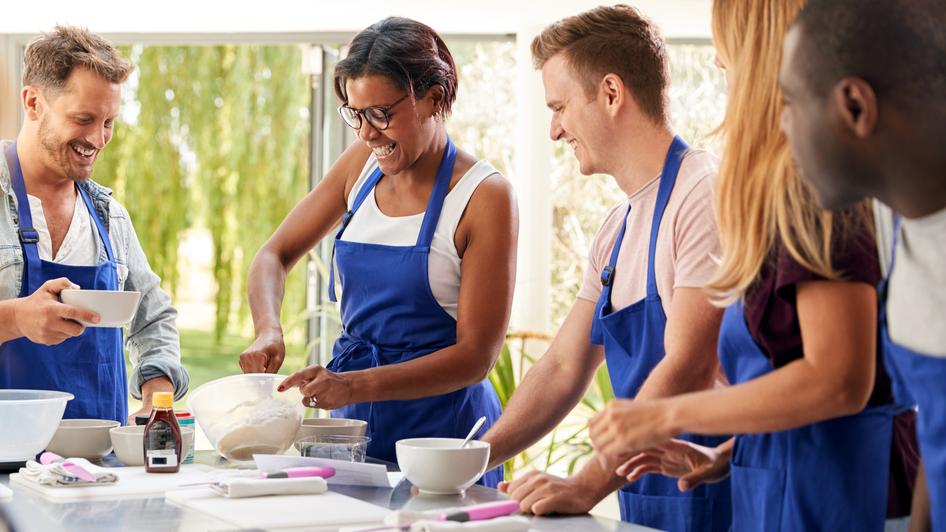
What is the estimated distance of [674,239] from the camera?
1.88 meters

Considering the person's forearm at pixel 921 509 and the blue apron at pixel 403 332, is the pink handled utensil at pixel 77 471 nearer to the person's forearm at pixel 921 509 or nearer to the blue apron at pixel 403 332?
the blue apron at pixel 403 332

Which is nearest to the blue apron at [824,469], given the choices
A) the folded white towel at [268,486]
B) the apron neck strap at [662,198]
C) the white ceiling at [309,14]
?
the apron neck strap at [662,198]

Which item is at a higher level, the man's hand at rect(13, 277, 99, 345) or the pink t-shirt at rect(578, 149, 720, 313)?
the pink t-shirt at rect(578, 149, 720, 313)

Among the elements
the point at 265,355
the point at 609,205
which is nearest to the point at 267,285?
the point at 265,355

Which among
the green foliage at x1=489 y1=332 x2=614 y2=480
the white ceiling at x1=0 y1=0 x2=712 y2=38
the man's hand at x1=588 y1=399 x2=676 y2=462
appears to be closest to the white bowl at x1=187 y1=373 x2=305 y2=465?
the man's hand at x1=588 y1=399 x2=676 y2=462

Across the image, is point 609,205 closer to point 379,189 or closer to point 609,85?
point 379,189

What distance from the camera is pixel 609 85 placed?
6.56 feet

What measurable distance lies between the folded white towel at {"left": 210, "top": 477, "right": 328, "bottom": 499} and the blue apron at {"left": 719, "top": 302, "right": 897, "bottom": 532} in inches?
27.9

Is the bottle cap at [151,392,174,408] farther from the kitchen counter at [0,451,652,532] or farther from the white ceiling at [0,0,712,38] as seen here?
the white ceiling at [0,0,712,38]

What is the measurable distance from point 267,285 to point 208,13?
2.29 m

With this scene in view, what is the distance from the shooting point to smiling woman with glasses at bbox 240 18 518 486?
2.31 metres

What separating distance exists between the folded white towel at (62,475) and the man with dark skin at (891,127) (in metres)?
1.26

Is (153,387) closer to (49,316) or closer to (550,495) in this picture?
(49,316)

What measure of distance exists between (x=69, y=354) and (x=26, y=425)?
1.44ft
